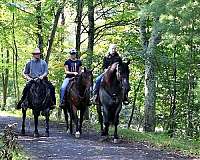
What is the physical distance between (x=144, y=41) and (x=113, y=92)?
22.5 feet

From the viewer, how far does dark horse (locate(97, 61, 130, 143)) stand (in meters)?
12.4

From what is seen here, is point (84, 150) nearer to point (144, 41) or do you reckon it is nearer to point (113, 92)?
point (113, 92)

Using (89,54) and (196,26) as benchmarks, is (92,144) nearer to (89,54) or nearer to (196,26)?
(196,26)

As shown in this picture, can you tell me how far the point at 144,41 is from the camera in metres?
19.3

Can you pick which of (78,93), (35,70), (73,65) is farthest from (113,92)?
(35,70)

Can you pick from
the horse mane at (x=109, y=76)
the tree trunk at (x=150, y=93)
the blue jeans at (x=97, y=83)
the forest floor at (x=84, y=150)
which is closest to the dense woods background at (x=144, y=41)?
the tree trunk at (x=150, y=93)

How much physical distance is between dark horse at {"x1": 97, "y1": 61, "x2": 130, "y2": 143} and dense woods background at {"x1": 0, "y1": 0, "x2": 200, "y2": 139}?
5.62ft

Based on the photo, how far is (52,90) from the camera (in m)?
13.6

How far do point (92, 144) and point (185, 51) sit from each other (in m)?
10.7

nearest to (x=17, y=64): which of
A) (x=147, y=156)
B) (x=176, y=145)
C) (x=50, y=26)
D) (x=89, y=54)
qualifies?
(x=50, y=26)

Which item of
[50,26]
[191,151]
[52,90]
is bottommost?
[191,151]

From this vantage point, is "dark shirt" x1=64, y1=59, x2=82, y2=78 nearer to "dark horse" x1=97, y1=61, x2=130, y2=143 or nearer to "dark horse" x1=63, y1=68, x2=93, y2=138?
"dark horse" x1=63, y1=68, x2=93, y2=138

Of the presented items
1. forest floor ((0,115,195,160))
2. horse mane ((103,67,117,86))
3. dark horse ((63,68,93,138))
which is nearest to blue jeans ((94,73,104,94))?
dark horse ((63,68,93,138))

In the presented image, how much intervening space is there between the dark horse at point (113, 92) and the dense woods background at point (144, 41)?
5.62ft
